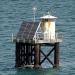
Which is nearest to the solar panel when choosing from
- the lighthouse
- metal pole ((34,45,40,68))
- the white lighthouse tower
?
the lighthouse

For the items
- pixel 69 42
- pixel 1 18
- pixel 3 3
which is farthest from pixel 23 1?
pixel 69 42

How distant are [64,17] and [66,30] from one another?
18770mm

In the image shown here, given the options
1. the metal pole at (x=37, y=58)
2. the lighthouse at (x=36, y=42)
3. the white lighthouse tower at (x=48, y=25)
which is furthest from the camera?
the white lighthouse tower at (x=48, y=25)

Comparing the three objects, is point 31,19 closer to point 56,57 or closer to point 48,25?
point 48,25

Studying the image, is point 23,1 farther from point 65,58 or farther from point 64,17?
point 65,58

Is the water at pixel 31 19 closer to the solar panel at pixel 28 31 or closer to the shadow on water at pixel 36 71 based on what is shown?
the shadow on water at pixel 36 71

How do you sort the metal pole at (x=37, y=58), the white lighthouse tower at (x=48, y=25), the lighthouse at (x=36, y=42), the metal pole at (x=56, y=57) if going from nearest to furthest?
the lighthouse at (x=36, y=42)
the metal pole at (x=37, y=58)
the metal pole at (x=56, y=57)
the white lighthouse tower at (x=48, y=25)

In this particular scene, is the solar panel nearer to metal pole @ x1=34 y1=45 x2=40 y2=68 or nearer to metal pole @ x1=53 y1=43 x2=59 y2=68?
metal pole @ x1=34 y1=45 x2=40 y2=68

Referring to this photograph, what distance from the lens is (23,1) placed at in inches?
7318

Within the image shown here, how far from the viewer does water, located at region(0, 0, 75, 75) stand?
102 meters

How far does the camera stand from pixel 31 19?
14638 centimetres

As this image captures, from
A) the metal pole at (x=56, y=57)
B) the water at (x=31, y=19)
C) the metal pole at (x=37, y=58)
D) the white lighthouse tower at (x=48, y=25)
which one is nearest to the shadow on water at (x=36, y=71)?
the water at (x=31, y=19)

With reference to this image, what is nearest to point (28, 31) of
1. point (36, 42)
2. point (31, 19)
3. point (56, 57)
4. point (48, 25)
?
point (48, 25)

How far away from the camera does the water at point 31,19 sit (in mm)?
102188
